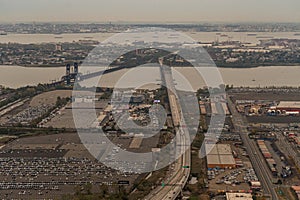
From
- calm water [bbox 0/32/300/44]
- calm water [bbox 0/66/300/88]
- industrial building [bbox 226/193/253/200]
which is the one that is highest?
calm water [bbox 0/32/300/44]

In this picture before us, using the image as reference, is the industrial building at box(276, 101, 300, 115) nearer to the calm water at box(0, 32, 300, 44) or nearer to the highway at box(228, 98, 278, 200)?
the highway at box(228, 98, 278, 200)

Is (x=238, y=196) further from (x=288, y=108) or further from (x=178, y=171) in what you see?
(x=288, y=108)

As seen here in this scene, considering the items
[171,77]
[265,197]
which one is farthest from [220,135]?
[171,77]

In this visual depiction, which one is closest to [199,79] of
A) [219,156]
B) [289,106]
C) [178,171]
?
[289,106]

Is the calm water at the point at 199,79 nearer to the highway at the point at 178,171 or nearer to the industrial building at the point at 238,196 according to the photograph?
the highway at the point at 178,171

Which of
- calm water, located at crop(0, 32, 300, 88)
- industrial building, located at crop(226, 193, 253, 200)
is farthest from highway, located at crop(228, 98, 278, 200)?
calm water, located at crop(0, 32, 300, 88)

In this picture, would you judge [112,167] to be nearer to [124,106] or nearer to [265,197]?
[265,197]
